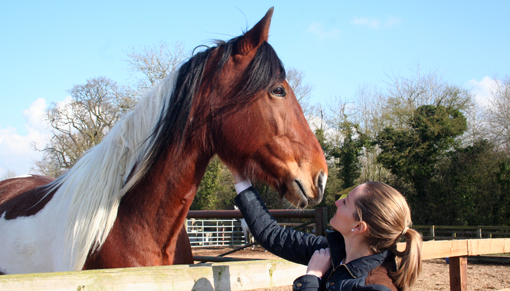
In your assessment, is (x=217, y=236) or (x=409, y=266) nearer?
(x=409, y=266)

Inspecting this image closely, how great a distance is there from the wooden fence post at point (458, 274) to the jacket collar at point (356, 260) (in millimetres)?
2096

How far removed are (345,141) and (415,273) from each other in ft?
67.5

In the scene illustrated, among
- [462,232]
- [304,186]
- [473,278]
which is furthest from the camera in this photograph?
[462,232]

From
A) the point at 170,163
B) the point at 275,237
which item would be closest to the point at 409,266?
the point at 275,237

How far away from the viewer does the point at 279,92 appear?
2156 mm

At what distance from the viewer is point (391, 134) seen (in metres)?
18.0

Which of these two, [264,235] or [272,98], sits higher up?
[272,98]

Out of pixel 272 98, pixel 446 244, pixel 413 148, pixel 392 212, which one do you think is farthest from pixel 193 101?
pixel 413 148

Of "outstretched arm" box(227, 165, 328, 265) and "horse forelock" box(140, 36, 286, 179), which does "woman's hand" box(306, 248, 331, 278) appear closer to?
"outstretched arm" box(227, 165, 328, 265)

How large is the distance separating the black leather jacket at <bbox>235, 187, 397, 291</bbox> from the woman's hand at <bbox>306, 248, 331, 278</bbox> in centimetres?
2

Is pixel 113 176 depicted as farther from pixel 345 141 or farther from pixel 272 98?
pixel 345 141

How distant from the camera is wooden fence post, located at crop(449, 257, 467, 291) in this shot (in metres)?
3.15

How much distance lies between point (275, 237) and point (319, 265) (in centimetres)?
34

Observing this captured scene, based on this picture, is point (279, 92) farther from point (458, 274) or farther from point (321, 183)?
point (458, 274)
